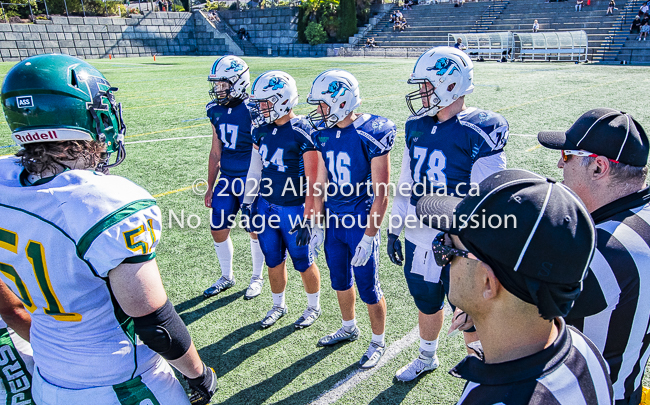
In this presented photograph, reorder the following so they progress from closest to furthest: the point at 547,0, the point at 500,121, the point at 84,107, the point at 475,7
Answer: the point at 84,107 → the point at 500,121 → the point at 547,0 → the point at 475,7

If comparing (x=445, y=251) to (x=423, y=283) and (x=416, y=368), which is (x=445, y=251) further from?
(x=416, y=368)

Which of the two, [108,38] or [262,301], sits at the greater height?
[108,38]

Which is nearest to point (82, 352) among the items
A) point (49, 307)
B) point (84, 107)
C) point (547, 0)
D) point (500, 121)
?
point (49, 307)

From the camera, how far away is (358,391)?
3369 millimetres

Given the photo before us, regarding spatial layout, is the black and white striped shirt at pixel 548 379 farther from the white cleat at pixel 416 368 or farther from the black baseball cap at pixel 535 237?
the white cleat at pixel 416 368

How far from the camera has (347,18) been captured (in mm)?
41844

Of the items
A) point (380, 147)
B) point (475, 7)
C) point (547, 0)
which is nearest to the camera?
point (380, 147)

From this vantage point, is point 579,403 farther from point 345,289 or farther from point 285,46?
point 285,46

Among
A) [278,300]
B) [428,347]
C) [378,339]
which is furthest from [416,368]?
[278,300]

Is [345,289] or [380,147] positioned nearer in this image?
[380,147]

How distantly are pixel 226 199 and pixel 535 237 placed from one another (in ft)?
12.7

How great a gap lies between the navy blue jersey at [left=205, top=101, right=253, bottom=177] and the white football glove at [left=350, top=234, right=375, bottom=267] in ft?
6.02

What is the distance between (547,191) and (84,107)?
1.75 meters

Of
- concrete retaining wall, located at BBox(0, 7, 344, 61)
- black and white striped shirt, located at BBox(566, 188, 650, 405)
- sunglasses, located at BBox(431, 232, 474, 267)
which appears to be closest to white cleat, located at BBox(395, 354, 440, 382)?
black and white striped shirt, located at BBox(566, 188, 650, 405)
